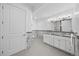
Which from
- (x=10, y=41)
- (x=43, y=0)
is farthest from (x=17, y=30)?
(x=43, y=0)

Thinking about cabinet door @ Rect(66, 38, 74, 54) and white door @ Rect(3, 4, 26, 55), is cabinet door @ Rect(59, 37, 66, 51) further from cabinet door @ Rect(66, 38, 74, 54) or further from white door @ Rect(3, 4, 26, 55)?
white door @ Rect(3, 4, 26, 55)

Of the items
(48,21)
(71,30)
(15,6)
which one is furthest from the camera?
(48,21)

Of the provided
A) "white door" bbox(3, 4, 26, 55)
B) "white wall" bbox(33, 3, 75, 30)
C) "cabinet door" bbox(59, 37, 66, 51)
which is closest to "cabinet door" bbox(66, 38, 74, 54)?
"cabinet door" bbox(59, 37, 66, 51)

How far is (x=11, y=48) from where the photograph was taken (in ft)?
8.93

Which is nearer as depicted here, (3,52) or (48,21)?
(3,52)

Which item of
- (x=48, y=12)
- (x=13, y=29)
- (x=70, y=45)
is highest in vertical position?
(x=48, y=12)

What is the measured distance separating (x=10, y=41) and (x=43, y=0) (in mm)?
1895

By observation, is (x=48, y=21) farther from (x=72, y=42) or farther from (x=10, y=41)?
(x=10, y=41)

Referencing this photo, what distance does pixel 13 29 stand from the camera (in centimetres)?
277

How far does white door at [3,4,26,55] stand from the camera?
8.22 feet

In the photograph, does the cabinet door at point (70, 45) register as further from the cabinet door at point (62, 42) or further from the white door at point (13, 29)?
the white door at point (13, 29)

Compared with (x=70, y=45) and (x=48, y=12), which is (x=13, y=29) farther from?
(x=48, y=12)

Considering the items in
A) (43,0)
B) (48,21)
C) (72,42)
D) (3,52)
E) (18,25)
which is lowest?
(3,52)

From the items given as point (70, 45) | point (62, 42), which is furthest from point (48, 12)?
point (70, 45)
